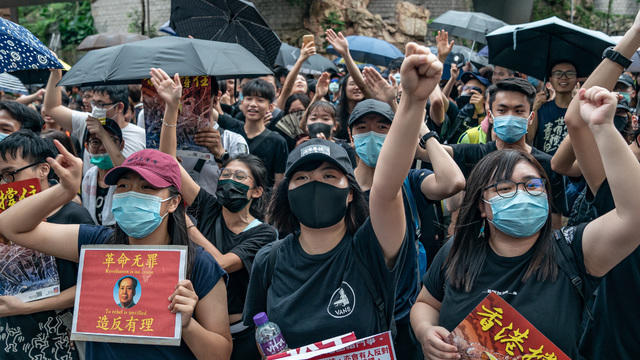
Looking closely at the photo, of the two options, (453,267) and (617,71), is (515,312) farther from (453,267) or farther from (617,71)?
(617,71)

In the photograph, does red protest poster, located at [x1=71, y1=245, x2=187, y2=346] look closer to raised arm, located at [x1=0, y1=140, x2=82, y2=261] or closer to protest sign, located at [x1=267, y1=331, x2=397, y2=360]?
raised arm, located at [x1=0, y1=140, x2=82, y2=261]

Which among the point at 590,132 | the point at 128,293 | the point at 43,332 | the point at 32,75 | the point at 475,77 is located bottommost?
the point at 43,332

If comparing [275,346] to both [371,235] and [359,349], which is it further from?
[371,235]

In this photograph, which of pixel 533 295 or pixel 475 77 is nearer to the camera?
pixel 533 295

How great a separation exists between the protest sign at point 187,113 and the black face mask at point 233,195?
0.75 metres

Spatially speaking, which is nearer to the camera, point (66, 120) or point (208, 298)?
point (208, 298)

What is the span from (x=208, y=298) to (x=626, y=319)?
199cm

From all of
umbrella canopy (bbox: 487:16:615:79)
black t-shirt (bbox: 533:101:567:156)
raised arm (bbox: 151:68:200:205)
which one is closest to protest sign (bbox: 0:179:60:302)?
raised arm (bbox: 151:68:200:205)

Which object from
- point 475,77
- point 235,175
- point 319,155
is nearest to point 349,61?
point 235,175

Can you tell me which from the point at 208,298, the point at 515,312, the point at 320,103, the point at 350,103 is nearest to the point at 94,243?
the point at 208,298

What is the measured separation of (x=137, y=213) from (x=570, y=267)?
6.59 feet

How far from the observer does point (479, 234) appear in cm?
269

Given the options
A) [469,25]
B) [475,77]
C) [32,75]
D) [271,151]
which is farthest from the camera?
[469,25]

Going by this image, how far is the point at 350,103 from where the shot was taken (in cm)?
613
